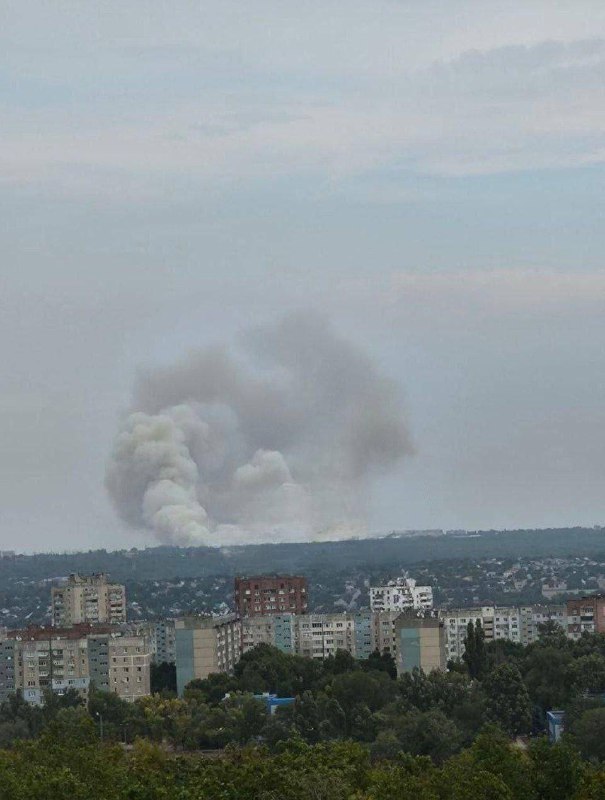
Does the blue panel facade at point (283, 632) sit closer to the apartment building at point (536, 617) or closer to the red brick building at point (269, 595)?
the apartment building at point (536, 617)


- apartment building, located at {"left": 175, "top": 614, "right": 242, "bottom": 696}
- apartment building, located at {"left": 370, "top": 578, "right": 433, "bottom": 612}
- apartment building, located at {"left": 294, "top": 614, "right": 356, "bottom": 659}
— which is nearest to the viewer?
apartment building, located at {"left": 175, "top": 614, "right": 242, "bottom": 696}

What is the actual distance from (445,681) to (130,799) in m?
21.7

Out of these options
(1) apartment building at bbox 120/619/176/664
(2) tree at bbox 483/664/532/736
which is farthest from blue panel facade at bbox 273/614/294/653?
(2) tree at bbox 483/664/532/736

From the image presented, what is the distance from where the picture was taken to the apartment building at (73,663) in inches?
2724

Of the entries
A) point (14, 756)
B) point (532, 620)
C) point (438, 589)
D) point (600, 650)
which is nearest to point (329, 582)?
point (438, 589)

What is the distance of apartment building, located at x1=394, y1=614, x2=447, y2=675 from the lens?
219 ft

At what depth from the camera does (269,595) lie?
322 ft

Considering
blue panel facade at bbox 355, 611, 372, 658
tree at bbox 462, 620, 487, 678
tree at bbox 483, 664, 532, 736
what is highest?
blue panel facade at bbox 355, 611, 372, 658

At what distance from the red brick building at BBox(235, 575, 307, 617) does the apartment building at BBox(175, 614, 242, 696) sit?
22708 millimetres

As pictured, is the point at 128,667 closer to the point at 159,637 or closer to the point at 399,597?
the point at 159,637

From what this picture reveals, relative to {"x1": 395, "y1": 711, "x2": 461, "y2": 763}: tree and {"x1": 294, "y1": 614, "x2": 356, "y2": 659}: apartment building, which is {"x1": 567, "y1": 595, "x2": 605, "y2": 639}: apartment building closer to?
{"x1": 294, "y1": 614, "x2": 356, "y2": 659}: apartment building

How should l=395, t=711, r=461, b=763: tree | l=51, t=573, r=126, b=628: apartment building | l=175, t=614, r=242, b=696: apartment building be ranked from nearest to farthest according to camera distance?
l=395, t=711, r=461, b=763: tree, l=175, t=614, r=242, b=696: apartment building, l=51, t=573, r=126, b=628: apartment building

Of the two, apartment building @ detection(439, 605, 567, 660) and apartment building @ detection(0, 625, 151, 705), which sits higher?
apartment building @ detection(439, 605, 567, 660)

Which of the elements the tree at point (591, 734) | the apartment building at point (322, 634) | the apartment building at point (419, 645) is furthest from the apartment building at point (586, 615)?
the tree at point (591, 734)
